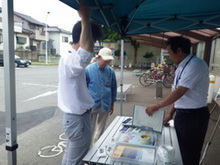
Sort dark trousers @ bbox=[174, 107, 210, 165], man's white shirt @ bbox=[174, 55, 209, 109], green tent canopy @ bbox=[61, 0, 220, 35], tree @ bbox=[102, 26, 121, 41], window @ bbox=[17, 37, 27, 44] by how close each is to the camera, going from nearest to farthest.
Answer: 1. man's white shirt @ bbox=[174, 55, 209, 109]
2. dark trousers @ bbox=[174, 107, 210, 165]
3. green tent canopy @ bbox=[61, 0, 220, 35]
4. tree @ bbox=[102, 26, 121, 41]
5. window @ bbox=[17, 37, 27, 44]

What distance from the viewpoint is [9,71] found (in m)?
1.22

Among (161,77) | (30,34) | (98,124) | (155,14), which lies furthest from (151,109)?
(30,34)

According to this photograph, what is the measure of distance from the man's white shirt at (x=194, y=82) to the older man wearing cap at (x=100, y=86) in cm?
113

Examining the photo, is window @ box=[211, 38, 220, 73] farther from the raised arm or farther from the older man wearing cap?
the raised arm

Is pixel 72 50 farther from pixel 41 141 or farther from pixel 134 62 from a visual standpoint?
pixel 134 62

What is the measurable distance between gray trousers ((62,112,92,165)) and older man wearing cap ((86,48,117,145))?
3.49 ft

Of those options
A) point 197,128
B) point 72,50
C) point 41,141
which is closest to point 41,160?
point 41,141

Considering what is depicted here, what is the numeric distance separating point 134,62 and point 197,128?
78.1 feet

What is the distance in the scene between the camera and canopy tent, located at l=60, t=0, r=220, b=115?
2406 millimetres

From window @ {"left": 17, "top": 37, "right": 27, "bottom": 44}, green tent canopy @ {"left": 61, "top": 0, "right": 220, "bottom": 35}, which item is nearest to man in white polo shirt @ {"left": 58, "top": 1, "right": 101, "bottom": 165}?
green tent canopy @ {"left": 61, "top": 0, "right": 220, "bottom": 35}

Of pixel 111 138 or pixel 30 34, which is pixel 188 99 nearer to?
pixel 111 138

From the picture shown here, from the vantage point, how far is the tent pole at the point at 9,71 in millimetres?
1163

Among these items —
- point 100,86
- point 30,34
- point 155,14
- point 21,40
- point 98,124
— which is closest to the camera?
point 100,86

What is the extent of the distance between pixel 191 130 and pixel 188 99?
0.34 m
